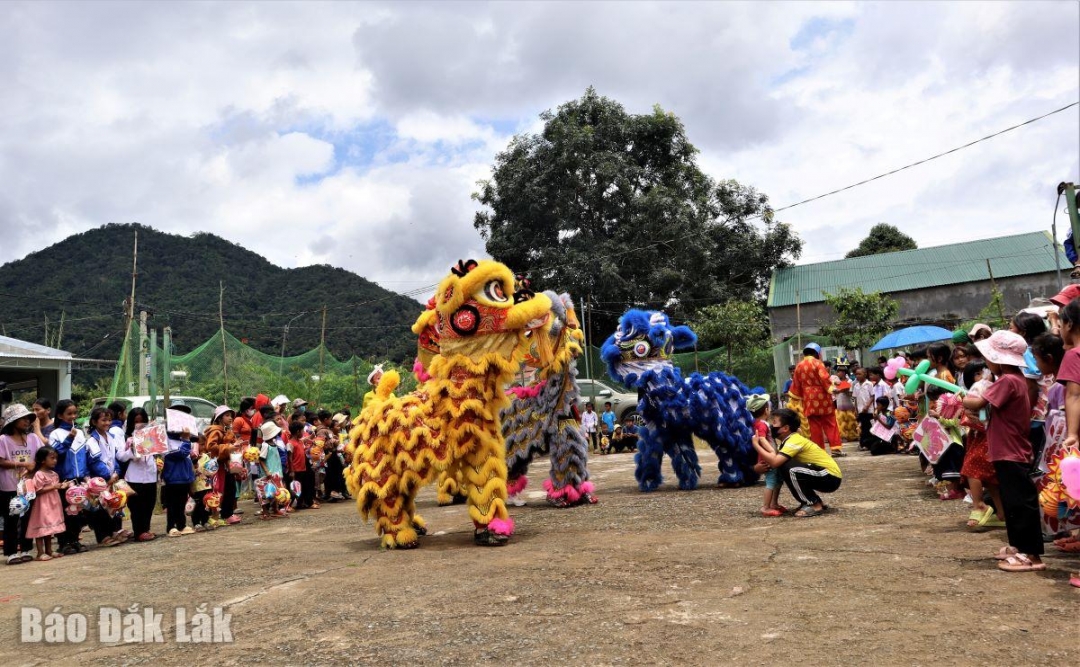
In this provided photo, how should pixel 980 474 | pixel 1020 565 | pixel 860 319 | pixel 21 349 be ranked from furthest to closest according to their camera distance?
pixel 860 319, pixel 21 349, pixel 980 474, pixel 1020 565

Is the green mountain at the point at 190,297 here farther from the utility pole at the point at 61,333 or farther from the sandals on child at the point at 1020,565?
the sandals on child at the point at 1020,565

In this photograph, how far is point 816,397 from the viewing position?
10.4 meters

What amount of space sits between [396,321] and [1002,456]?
33.7m

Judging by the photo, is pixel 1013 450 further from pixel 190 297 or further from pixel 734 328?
pixel 190 297

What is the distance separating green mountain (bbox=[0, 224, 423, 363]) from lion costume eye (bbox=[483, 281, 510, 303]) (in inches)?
960

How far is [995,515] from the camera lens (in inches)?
218

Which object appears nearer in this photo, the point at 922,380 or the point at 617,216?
the point at 922,380

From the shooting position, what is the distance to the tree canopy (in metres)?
36.6

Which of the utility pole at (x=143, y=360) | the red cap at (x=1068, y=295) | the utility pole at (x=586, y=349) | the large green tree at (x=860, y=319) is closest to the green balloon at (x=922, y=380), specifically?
the red cap at (x=1068, y=295)

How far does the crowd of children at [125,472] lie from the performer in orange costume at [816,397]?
6657 mm

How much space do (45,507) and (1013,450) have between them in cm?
763

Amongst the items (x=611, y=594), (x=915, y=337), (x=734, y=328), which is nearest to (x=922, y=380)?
(x=611, y=594)

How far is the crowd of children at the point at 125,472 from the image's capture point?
6.98 meters

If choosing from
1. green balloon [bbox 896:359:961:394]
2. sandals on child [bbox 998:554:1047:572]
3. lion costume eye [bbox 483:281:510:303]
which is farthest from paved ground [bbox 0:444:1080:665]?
lion costume eye [bbox 483:281:510:303]
